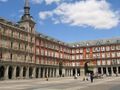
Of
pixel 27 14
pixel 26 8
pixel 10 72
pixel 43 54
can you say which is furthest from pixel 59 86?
pixel 43 54

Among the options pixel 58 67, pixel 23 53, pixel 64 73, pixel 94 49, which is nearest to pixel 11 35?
pixel 23 53

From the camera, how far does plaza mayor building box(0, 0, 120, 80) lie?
76.5 metres

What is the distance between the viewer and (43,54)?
329 feet

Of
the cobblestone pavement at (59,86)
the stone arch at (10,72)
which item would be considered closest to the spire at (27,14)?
the stone arch at (10,72)

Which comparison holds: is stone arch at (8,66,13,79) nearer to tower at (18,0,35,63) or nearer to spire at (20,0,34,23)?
tower at (18,0,35,63)

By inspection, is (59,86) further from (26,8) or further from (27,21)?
(26,8)

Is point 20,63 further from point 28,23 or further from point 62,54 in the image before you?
point 62,54

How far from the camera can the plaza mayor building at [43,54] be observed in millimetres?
76500

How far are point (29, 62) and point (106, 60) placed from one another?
157 ft

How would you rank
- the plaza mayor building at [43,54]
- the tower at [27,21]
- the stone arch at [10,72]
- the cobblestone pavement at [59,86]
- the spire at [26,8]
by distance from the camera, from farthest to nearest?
the spire at [26,8] < the tower at [27,21] < the stone arch at [10,72] < the plaza mayor building at [43,54] < the cobblestone pavement at [59,86]

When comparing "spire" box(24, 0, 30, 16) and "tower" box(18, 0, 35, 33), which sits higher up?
"spire" box(24, 0, 30, 16)

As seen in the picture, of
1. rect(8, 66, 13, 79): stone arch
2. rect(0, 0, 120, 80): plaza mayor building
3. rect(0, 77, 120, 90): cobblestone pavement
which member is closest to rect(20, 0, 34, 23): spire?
rect(0, 0, 120, 80): plaza mayor building

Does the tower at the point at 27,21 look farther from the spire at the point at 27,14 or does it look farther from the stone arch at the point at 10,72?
the stone arch at the point at 10,72

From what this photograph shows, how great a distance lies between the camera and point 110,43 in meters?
121
